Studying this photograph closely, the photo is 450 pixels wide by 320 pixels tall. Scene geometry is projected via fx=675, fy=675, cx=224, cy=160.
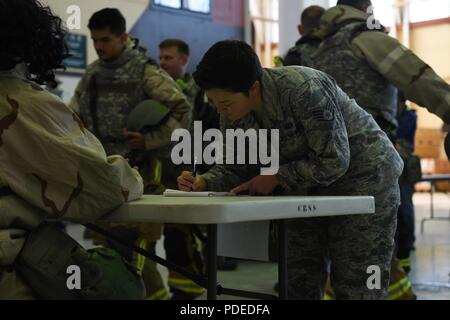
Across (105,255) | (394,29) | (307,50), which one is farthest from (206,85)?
(394,29)

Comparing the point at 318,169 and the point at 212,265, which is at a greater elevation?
the point at 318,169

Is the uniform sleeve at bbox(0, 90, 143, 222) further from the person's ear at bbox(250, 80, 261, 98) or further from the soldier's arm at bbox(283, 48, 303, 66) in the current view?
the soldier's arm at bbox(283, 48, 303, 66)

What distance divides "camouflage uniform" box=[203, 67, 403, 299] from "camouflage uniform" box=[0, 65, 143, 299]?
640 mm

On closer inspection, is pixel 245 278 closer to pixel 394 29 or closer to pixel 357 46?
pixel 357 46

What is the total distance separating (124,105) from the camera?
3549 mm

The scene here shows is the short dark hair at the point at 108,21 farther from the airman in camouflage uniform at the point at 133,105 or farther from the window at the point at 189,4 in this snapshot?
the window at the point at 189,4

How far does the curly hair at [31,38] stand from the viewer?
4.82 ft

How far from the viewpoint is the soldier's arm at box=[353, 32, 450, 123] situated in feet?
8.38

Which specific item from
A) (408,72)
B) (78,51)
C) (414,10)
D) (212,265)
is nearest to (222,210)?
(212,265)

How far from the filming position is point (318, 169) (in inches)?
74.5

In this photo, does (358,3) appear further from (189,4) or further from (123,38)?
(189,4)

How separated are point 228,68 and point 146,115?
5.58 feet

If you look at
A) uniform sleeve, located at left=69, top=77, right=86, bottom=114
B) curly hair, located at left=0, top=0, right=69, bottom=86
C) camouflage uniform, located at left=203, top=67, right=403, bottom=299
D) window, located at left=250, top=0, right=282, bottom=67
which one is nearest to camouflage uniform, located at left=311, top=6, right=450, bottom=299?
camouflage uniform, located at left=203, top=67, right=403, bottom=299

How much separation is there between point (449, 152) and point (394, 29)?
41.1 ft
